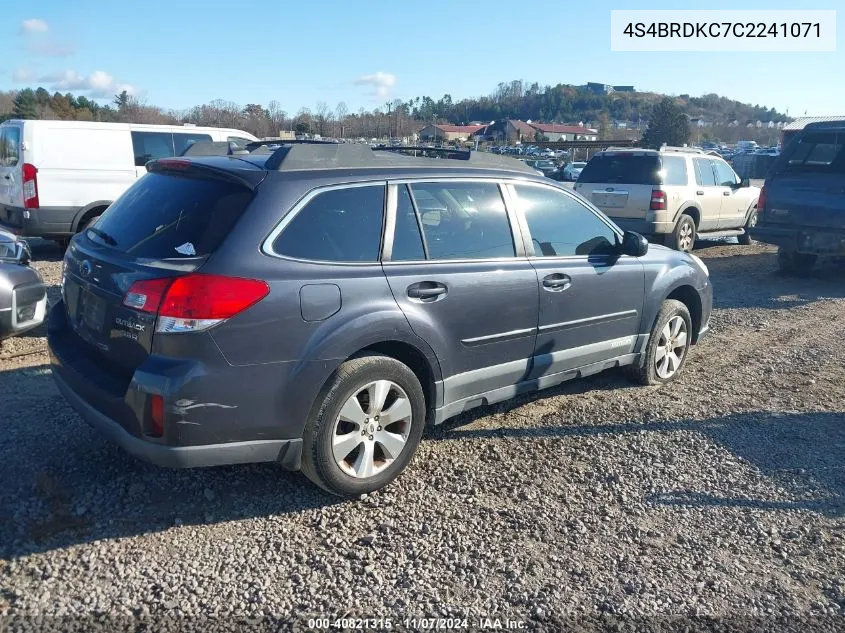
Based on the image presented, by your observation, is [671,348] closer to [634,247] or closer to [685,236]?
[634,247]

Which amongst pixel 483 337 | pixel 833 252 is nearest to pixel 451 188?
pixel 483 337

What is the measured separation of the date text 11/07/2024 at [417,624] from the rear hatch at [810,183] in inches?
342

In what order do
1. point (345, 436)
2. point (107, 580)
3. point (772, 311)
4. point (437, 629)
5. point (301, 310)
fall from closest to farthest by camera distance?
point (437, 629)
point (107, 580)
point (301, 310)
point (345, 436)
point (772, 311)

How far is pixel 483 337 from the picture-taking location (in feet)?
13.7

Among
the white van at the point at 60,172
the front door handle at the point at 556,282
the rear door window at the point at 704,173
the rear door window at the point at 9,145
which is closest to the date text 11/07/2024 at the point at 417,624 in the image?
the front door handle at the point at 556,282

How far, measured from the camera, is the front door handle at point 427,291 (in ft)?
12.5

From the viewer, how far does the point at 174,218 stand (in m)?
3.54

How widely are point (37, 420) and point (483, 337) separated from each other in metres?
2.78

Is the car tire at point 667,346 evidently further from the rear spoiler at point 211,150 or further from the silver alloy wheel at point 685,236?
the silver alloy wheel at point 685,236

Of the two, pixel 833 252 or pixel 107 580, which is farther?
pixel 833 252

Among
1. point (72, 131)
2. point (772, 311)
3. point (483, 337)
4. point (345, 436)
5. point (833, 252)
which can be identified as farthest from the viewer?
point (72, 131)

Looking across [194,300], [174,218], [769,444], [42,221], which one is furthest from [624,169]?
[194,300]

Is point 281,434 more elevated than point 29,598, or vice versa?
point 281,434

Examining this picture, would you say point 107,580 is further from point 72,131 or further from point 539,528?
point 72,131
